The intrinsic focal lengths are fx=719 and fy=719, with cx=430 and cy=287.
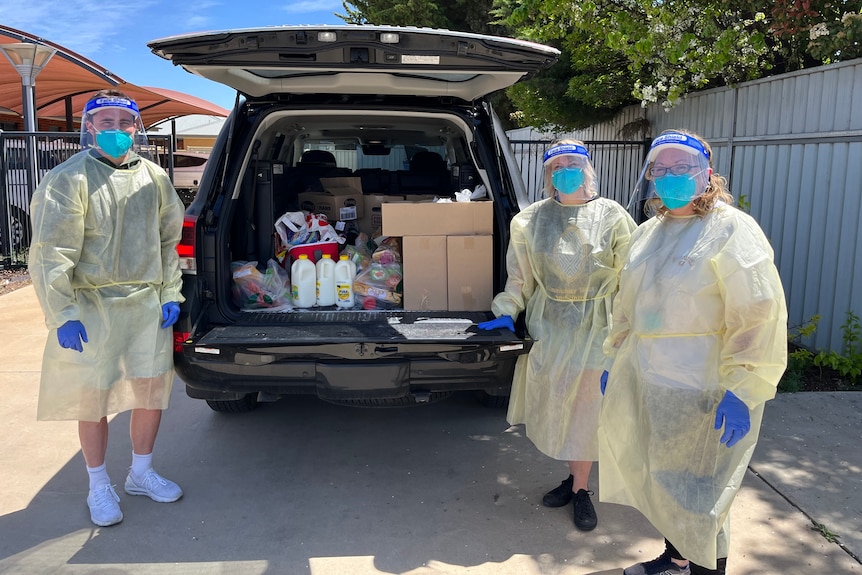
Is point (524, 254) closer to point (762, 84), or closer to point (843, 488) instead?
point (843, 488)

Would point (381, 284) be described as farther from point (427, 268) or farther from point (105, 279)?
point (105, 279)

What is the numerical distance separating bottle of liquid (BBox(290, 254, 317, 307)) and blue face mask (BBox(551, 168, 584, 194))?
144 cm

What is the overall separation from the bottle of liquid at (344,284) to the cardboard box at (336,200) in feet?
2.56

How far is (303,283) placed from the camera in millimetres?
3748

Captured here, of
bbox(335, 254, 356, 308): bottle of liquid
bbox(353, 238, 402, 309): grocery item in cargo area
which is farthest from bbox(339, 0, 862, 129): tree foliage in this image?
bbox(335, 254, 356, 308): bottle of liquid

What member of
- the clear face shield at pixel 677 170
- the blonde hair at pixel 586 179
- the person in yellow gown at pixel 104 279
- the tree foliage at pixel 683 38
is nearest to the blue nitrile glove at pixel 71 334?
the person in yellow gown at pixel 104 279

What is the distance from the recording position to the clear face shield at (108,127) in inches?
118

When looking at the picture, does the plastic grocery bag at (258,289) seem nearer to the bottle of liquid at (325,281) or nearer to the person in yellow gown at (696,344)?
the bottle of liquid at (325,281)

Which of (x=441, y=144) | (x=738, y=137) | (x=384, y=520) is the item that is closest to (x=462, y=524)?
(x=384, y=520)

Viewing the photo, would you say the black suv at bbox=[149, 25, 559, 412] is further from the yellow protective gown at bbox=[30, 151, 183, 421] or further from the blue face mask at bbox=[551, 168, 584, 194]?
the blue face mask at bbox=[551, 168, 584, 194]

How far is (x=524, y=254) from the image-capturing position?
10.3 ft

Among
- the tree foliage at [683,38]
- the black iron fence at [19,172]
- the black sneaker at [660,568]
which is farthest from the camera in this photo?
the black iron fence at [19,172]

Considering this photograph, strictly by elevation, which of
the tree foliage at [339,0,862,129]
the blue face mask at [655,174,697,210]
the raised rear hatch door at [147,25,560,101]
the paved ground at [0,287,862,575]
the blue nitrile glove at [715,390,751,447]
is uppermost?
the tree foliage at [339,0,862,129]

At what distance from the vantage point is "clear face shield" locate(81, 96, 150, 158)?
300 centimetres
